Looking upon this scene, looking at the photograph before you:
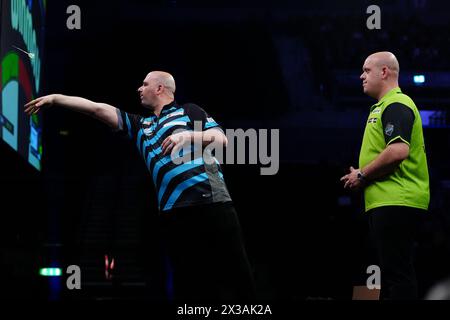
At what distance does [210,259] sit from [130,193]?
33.9ft

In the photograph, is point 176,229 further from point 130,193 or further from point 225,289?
point 130,193

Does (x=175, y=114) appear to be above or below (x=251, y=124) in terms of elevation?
below

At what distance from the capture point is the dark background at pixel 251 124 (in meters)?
8.92

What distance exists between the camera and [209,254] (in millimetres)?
3152

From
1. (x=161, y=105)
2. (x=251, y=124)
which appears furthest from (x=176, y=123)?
(x=251, y=124)

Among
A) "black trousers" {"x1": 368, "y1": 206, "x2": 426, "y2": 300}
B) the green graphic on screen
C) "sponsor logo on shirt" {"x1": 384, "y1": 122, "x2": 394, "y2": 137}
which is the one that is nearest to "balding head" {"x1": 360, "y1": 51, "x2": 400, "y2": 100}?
"sponsor logo on shirt" {"x1": 384, "y1": 122, "x2": 394, "y2": 137}

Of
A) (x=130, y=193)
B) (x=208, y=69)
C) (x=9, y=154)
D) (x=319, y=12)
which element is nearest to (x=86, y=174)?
(x=130, y=193)

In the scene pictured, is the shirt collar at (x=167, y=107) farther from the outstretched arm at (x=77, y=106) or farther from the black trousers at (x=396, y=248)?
the black trousers at (x=396, y=248)

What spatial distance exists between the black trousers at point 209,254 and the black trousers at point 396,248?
2.00 feet

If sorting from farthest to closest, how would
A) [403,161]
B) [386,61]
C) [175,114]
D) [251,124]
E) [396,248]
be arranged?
[251,124] < [175,114] < [386,61] < [403,161] < [396,248]

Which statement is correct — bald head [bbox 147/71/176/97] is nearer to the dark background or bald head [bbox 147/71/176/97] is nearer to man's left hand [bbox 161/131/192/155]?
man's left hand [bbox 161/131/192/155]

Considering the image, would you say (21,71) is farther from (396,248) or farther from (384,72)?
(396,248)

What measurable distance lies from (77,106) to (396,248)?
1623mm

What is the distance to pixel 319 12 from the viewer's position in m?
13.0
